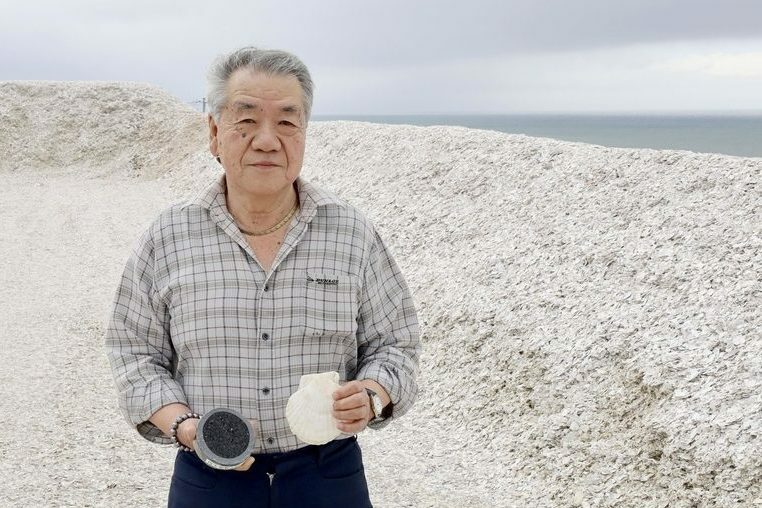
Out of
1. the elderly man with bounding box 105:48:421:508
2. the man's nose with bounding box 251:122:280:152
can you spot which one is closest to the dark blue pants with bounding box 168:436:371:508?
the elderly man with bounding box 105:48:421:508

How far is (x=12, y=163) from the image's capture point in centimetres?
2872

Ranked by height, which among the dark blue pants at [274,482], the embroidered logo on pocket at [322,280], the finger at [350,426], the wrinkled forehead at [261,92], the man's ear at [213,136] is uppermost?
the wrinkled forehead at [261,92]

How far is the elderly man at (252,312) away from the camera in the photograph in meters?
2.59

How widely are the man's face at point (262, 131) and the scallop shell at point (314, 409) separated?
620mm

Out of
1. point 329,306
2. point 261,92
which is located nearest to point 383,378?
point 329,306

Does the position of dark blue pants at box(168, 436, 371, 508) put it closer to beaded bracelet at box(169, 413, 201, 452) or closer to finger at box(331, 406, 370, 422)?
beaded bracelet at box(169, 413, 201, 452)

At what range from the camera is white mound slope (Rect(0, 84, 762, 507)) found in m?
6.09

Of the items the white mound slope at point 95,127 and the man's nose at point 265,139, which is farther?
the white mound slope at point 95,127

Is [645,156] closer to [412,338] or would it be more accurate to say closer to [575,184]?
[575,184]

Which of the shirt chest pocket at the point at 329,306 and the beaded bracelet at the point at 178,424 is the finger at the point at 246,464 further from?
the shirt chest pocket at the point at 329,306

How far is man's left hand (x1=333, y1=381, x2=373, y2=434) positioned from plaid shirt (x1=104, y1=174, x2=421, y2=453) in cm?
12

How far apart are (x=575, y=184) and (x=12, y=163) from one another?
23.4 m

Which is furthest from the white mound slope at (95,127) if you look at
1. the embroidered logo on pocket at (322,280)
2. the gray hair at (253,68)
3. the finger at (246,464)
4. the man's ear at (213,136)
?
the finger at (246,464)

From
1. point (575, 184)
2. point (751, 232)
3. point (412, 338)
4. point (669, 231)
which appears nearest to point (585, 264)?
point (669, 231)
